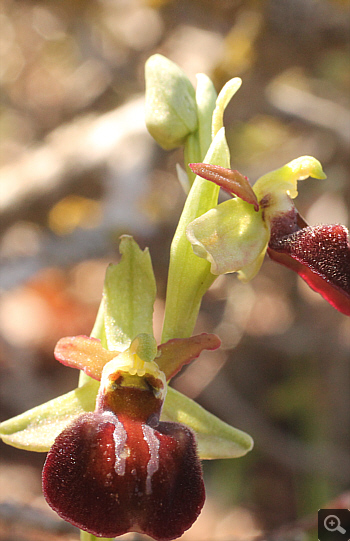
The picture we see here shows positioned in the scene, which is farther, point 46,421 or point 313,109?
point 313,109

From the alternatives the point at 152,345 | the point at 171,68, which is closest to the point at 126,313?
the point at 152,345

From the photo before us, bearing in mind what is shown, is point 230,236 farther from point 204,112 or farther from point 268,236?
point 204,112

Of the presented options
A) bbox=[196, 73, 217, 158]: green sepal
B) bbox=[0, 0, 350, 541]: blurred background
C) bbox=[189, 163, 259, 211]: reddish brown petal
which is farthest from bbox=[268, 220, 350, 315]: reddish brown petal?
bbox=[0, 0, 350, 541]: blurred background

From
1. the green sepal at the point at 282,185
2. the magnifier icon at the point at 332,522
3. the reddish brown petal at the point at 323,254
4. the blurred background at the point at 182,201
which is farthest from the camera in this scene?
the blurred background at the point at 182,201

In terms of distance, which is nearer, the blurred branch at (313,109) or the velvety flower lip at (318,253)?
the velvety flower lip at (318,253)

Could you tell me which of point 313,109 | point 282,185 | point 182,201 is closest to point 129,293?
point 282,185

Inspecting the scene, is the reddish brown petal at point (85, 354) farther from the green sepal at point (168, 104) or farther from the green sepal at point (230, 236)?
the green sepal at point (168, 104)

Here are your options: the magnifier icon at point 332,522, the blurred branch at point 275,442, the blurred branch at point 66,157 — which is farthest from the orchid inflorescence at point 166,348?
the blurred branch at point 275,442
